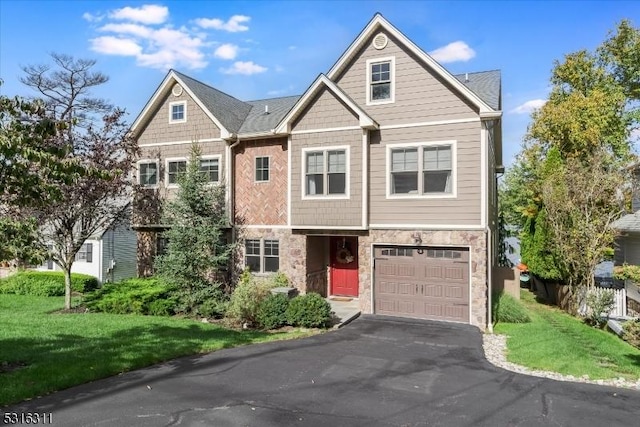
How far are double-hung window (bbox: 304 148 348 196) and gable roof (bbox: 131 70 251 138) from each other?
3.94 metres

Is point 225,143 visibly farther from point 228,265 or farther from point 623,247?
point 623,247

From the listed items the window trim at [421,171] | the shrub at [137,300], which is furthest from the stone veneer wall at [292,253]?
the shrub at [137,300]

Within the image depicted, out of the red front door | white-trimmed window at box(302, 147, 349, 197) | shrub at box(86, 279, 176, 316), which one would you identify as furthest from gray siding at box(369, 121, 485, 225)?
shrub at box(86, 279, 176, 316)

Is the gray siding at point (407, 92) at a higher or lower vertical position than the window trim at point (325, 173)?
Answer: higher

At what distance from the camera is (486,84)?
52.0 ft

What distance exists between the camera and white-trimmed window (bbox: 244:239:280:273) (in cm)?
1658

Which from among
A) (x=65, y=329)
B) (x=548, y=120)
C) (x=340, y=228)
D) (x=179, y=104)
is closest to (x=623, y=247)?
(x=548, y=120)

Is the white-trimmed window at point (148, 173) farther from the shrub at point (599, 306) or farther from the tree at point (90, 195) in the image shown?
the shrub at point (599, 306)

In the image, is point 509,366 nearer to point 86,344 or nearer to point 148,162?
point 86,344

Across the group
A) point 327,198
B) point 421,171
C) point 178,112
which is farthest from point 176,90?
point 421,171

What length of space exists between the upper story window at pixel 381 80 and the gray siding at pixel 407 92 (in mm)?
143

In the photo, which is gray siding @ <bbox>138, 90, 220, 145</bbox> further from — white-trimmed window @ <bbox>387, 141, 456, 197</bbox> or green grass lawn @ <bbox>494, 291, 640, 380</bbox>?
green grass lawn @ <bbox>494, 291, 640, 380</bbox>

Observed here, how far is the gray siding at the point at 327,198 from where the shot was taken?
1469cm

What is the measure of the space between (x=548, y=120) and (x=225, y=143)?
21303 millimetres
